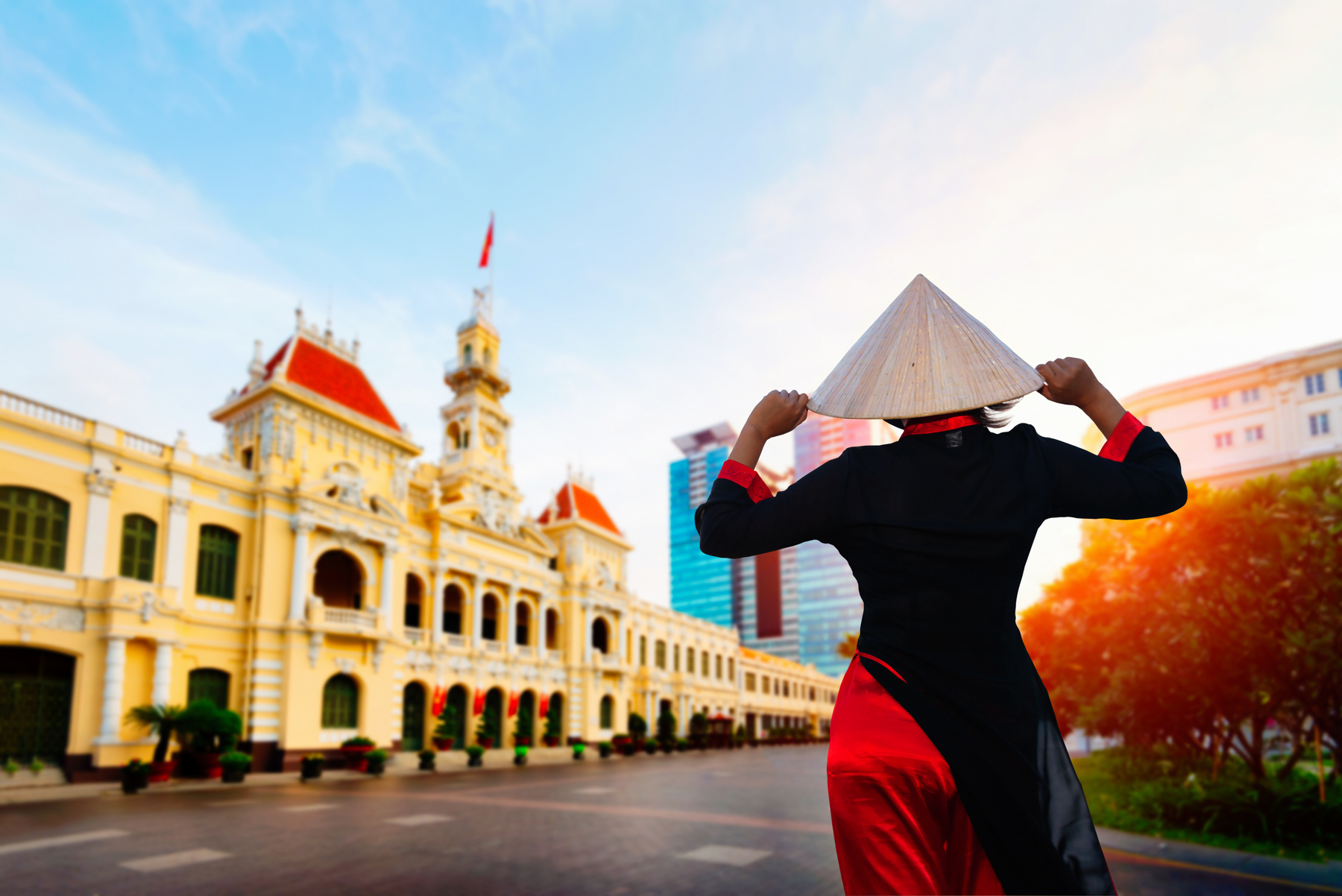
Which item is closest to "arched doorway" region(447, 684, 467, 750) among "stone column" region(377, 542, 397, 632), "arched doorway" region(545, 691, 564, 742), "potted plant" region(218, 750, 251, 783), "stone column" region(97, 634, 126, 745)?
"arched doorway" region(545, 691, 564, 742)

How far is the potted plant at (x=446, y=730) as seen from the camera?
30719 mm

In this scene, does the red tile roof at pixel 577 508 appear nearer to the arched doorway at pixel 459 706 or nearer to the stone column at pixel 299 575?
the arched doorway at pixel 459 706

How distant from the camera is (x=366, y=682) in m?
27.9

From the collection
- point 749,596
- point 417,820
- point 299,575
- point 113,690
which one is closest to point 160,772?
point 113,690

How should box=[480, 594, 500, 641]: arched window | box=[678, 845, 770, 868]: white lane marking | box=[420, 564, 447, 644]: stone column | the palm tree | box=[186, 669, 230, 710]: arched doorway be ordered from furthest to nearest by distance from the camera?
1. box=[480, 594, 500, 641]: arched window
2. box=[420, 564, 447, 644]: stone column
3. box=[186, 669, 230, 710]: arched doorway
4. the palm tree
5. box=[678, 845, 770, 868]: white lane marking

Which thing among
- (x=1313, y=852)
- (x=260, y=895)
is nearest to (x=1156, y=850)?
(x=1313, y=852)

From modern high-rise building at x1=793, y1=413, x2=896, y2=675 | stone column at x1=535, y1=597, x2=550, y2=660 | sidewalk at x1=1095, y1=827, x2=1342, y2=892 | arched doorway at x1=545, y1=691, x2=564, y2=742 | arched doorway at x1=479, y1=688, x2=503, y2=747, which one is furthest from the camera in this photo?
modern high-rise building at x1=793, y1=413, x2=896, y2=675

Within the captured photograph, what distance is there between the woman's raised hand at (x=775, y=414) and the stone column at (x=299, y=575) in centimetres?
2709

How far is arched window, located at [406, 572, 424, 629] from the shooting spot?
3316 cm

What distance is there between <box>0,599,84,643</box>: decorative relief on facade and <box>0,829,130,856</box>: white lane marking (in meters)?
11.7

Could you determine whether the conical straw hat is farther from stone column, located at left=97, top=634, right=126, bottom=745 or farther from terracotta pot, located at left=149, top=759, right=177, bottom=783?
stone column, located at left=97, top=634, right=126, bottom=745

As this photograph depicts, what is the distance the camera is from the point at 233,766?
68.5 feet

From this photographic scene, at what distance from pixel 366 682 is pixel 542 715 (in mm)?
10632

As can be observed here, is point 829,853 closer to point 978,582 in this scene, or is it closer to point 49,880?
point 49,880
